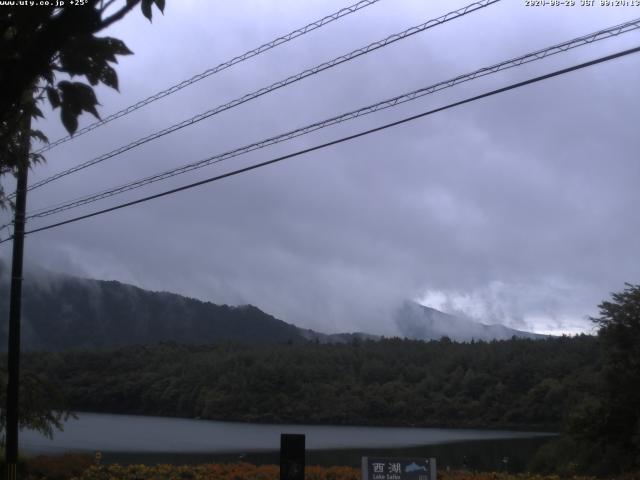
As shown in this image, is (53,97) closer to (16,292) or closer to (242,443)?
(16,292)

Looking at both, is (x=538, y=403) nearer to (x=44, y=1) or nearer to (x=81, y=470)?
(x=81, y=470)

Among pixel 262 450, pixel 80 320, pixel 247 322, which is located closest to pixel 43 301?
pixel 80 320

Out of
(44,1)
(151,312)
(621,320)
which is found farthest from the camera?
(151,312)

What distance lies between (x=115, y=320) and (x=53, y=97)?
84994 millimetres

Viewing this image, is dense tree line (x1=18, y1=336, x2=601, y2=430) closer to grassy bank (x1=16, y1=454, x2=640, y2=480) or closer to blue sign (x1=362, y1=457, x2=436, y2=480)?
grassy bank (x1=16, y1=454, x2=640, y2=480)

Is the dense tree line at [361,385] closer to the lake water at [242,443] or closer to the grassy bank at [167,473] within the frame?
the lake water at [242,443]

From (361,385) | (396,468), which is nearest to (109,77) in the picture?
(396,468)

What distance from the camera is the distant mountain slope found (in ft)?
198

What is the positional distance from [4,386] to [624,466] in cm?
1650

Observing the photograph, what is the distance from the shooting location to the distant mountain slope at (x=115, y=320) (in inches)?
2375

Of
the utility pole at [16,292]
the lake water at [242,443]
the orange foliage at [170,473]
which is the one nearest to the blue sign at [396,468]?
the orange foliage at [170,473]

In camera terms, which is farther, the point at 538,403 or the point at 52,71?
the point at 538,403

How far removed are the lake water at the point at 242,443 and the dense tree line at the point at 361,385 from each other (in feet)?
8.33

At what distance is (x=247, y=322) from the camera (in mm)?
117938
